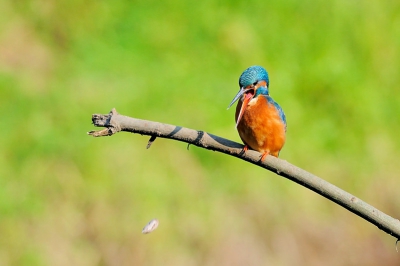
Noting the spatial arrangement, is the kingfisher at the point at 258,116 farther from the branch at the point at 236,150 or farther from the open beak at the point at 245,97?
the branch at the point at 236,150

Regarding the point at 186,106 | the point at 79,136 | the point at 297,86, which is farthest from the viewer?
the point at 297,86

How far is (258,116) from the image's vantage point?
2.34 metres

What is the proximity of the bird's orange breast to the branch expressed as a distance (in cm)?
53

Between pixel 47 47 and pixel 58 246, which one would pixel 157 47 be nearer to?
pixel 47 47

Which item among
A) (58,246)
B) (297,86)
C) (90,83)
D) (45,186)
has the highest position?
(297,86)

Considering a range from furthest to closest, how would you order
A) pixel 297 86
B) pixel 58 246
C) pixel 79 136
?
pixel 297 86 < pixel 79 136 < pixel 58 246

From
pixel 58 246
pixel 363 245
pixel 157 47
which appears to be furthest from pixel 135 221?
pixel 363 245

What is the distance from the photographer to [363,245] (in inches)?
158

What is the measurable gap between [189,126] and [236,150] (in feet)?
6.99

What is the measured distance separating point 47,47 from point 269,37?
1.42 metres

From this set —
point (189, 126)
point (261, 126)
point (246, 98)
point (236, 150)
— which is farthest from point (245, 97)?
point (189, 126)

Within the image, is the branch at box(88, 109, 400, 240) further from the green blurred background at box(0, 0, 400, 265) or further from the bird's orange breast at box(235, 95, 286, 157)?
the green blurred background at box(0, 0, 400, 265)

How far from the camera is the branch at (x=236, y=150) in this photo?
61.7 inches

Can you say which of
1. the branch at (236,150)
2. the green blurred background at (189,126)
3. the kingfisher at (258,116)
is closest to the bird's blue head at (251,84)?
the kingfisher at (258,116)
